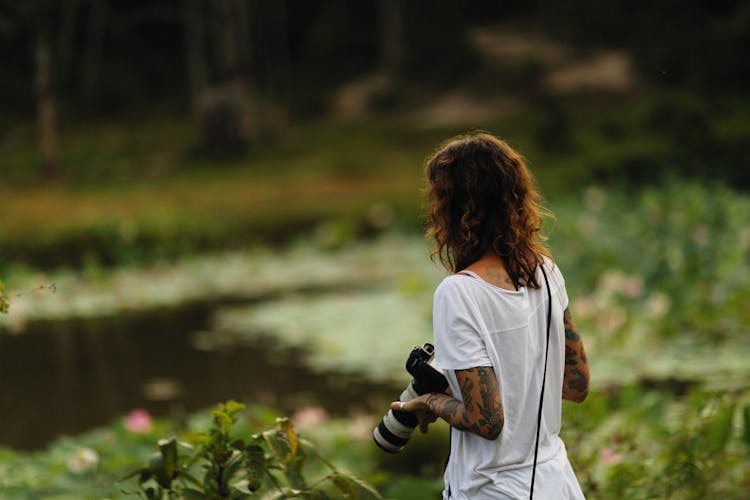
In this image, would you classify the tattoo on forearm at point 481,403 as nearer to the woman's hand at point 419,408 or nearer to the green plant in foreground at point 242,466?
the woman's hand at point 419,408

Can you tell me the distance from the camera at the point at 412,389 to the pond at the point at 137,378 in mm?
3605

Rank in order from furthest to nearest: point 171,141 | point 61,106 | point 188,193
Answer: point 61,106, point 171,141, point 188,193

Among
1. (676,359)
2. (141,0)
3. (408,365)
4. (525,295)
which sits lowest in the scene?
(676,359)

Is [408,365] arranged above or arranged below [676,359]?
above

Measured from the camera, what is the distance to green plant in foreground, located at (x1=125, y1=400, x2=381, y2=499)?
2416 millimetres

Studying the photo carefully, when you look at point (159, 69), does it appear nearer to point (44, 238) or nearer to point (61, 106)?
point (61, 106)

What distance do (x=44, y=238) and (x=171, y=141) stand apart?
12.4 meters

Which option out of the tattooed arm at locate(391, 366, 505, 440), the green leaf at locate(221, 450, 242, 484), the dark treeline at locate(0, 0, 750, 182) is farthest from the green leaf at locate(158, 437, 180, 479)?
the dark treeline at locate(0, 0, 750, 182)

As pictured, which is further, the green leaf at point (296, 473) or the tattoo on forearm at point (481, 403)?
the green leaf at point (296, 473)

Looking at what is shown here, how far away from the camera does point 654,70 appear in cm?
2352

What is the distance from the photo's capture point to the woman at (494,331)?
6.46 feet

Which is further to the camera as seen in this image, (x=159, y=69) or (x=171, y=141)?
(x=159, y=69)

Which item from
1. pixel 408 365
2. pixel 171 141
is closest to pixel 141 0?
pixel 171 141

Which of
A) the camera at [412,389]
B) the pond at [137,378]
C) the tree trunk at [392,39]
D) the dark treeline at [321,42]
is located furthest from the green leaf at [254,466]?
the tree trunk at [392,39]
